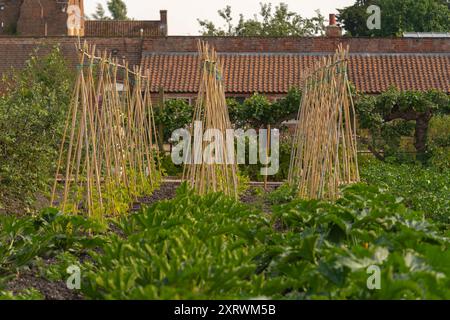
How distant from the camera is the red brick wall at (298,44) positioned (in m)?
35.4

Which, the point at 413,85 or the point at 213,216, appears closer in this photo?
the point at 213,216

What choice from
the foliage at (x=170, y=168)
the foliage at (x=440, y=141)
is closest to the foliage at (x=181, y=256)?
the foliage at (x=170, y=168)

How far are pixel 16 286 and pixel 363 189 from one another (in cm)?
389

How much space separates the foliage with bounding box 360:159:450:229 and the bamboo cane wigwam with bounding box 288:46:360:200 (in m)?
0.70

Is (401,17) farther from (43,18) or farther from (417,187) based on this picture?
(417,187)

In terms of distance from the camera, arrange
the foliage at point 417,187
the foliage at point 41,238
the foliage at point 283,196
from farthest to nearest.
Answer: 1. the foliage at point 283,196
2. the foliage at point 417,187
3. the foliage at point 41,238

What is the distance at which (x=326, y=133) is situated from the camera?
13.3 metres

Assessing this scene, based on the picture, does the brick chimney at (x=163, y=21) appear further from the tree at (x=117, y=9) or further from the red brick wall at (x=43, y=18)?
the tree at (x=117, y=9)

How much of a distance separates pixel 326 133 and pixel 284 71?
21.7 meters

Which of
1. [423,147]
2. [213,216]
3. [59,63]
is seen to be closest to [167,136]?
[59,63]

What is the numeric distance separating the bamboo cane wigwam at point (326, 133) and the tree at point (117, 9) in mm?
66898

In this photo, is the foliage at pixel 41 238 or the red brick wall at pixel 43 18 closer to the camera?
the foliage at pixel 41 238

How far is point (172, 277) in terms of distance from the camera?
612 centimetres

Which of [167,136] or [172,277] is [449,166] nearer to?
[167,136]
